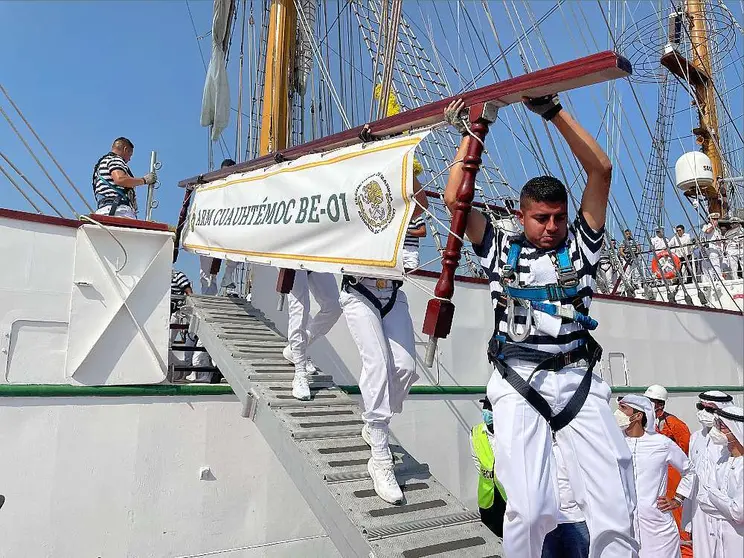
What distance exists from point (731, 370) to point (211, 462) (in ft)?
26.5

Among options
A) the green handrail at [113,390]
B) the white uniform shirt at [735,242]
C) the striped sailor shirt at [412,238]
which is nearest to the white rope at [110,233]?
the green handrail at [113,390]

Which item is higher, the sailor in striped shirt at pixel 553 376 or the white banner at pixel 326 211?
the white banner at pixel 326 211

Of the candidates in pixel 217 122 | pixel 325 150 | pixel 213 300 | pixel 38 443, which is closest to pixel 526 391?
pixel 325 150

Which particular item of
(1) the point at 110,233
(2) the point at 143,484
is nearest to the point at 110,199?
(1) the point at 110,233

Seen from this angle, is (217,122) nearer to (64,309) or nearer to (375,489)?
(64,309)

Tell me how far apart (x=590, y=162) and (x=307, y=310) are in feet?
7.42

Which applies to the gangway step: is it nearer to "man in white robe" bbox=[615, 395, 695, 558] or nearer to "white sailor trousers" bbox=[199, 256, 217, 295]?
"white sailor trousers" bbox=[199, 256, 217, 295]

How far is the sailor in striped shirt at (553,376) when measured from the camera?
1843 mm

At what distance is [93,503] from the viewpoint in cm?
365

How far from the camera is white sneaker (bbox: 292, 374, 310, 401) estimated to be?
11.7ft

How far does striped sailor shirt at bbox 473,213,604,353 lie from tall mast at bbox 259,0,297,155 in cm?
554

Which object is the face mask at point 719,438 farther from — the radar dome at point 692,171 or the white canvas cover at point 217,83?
the radar dome at point 692,171

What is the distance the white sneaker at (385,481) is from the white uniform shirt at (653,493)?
2.21 m

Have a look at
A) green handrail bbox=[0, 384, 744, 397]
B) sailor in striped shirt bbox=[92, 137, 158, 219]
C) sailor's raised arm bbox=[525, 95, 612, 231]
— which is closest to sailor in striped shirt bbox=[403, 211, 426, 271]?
sailor's raised arm bbox=[525, 95, 612, 231]
